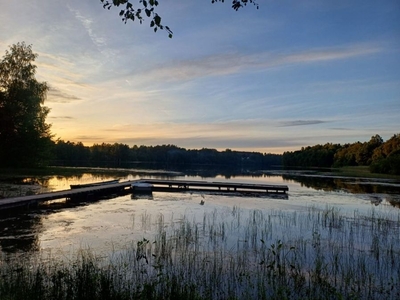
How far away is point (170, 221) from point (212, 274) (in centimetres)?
686

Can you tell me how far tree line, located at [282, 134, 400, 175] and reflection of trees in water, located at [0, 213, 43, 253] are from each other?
207 feet

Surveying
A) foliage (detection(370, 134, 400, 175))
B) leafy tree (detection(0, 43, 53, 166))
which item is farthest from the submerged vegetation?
foliage (detection(370, 134, 400, 175))

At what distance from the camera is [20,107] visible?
3619cm

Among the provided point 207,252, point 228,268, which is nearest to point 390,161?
point 207,252

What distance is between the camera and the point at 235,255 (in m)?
9.43

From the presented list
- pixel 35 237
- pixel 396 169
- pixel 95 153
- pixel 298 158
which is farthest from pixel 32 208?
pixel 298 158

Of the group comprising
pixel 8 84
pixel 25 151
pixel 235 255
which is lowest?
pixel 235 255

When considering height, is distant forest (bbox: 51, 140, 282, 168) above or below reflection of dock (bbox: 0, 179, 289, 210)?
above

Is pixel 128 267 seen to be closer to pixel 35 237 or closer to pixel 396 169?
pixel 35 237

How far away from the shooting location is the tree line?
2546 inches

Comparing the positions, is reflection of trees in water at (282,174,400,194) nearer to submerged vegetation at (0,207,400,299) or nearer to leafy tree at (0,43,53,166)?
submerged vegetation at (0,207,400,299)

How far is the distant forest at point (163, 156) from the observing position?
10993 centimetres

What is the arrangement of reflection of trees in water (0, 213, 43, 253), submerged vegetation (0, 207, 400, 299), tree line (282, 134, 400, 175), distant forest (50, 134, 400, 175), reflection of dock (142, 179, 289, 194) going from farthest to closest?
distant forest (50, 134, 400, 175)
tree line (282, 134, 400, 175)
reflection of dock (142, 179, 289, 194)
reflection of trees in water (0, 213, 43, 253)
submerged vegetation (0, 207, 400, 299)

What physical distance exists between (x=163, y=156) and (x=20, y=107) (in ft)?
311
